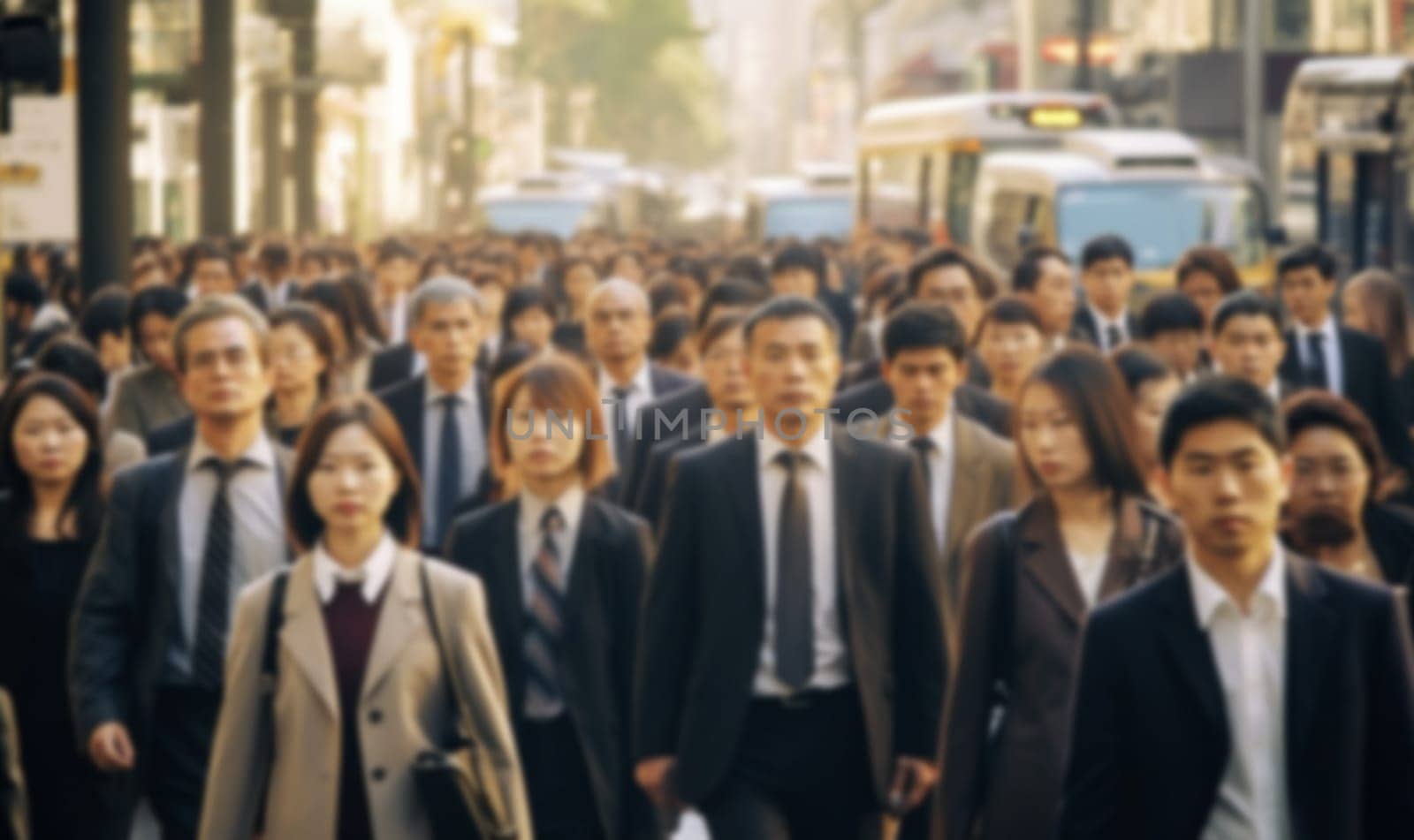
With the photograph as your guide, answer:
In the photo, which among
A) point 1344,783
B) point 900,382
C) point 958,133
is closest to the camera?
point 1344,783

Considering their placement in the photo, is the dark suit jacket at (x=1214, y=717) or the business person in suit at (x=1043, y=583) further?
the business person in suit at (x=1043, y=583)

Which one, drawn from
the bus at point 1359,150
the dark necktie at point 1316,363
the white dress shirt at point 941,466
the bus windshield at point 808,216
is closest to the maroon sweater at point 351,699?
the white dress shirt at point 941,466

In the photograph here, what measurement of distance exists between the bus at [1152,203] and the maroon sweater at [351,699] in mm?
19741

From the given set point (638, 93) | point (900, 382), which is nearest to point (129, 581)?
point (900, 382)

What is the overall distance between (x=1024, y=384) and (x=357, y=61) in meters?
40.4

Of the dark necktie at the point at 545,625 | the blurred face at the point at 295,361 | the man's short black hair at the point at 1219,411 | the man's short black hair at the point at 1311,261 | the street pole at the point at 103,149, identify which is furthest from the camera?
the street pole at the point at 103,149

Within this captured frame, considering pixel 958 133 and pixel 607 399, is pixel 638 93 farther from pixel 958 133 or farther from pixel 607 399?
pixel 607 399

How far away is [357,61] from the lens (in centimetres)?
4650

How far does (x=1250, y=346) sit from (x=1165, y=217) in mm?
17020

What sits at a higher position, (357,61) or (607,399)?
(357,61)

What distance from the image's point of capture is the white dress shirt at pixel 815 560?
7.14 meters

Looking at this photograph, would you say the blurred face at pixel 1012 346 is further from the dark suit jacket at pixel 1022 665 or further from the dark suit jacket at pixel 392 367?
the dark suit jacket at pixel 1022 665

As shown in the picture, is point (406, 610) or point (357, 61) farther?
point (357, 61)

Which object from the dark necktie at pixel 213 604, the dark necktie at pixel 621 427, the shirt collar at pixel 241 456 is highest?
the shirt collar at pixel 241 456
